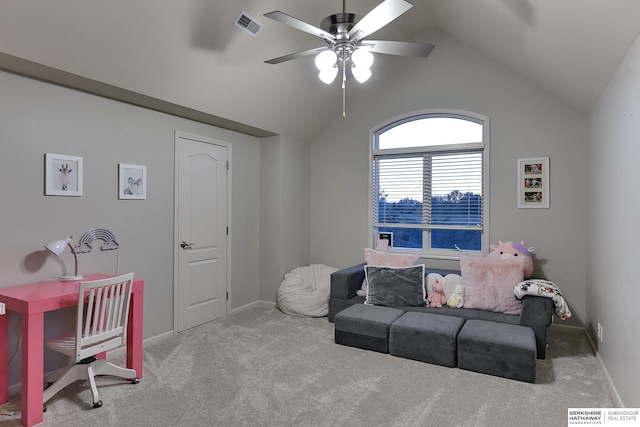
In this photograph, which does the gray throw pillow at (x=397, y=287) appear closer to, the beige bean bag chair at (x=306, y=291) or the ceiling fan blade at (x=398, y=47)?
the beige bean bag chair at (x=306, y=291)

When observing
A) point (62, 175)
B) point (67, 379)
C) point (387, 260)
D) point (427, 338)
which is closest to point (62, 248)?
point (62, 175)

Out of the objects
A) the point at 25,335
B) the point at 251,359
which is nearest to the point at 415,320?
the point at 251,359

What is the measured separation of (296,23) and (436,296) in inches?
116

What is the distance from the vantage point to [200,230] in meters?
4.20

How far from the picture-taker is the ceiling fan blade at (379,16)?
207cm

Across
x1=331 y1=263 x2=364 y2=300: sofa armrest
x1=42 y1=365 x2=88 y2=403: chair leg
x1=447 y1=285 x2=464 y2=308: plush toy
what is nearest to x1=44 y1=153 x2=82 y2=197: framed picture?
x1=42 y1=365 x2=88 y2=403: chair leg

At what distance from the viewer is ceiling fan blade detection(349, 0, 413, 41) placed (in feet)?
6.79

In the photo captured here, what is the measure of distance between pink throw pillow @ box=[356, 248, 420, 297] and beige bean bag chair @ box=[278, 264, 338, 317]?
492 mm

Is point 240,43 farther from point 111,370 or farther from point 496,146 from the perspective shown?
point 496,146

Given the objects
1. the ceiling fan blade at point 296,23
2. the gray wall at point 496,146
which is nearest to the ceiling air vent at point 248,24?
the ceiling fan blade at point 296,23

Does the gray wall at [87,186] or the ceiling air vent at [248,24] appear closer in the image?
the gray wall at [87,186]

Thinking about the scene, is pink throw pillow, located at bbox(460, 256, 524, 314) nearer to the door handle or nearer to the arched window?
Result: the arched window

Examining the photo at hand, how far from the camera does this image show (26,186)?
9.01 ft

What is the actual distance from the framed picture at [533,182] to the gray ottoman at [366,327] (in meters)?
1.90
